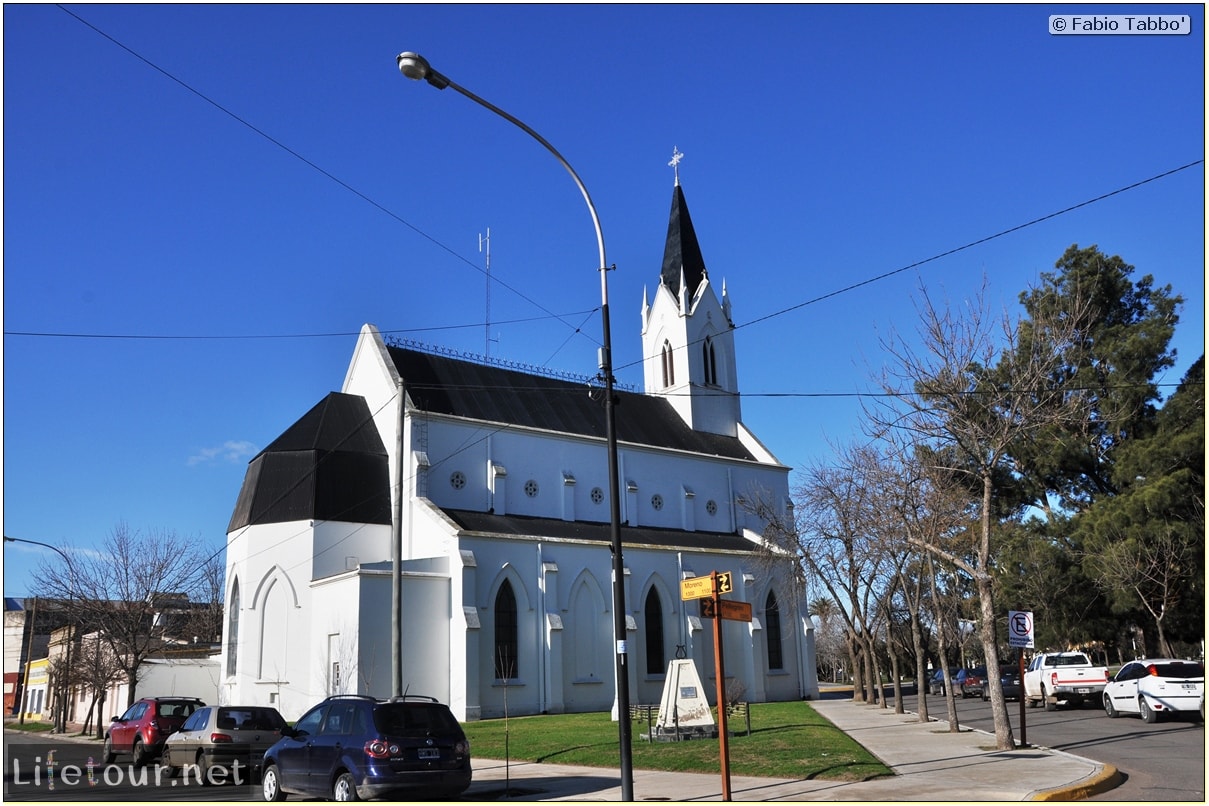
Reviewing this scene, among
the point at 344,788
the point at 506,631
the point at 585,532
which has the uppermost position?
the point at 585,532

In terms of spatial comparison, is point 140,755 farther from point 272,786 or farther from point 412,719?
point 412,719

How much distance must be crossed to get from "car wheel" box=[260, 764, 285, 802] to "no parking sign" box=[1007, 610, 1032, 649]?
1422 centimetres

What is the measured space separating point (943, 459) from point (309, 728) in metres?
19.5

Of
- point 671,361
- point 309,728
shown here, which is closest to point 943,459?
point 309,728

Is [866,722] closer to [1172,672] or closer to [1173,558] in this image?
[1172,672]

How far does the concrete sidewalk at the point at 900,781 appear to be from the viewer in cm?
1308

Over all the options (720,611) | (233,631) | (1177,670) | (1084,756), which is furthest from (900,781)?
(233,631)

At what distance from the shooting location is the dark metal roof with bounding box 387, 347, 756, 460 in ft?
144

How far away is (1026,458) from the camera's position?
147 feet

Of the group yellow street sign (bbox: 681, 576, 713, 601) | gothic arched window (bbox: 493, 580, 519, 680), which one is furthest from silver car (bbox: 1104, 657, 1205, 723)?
gothic arched window (bbox: 493, 580, 519, 680)

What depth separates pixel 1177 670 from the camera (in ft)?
81.1

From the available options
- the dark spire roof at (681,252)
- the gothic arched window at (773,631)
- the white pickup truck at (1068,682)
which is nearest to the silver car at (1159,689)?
the white pickup truck at (1068,682)

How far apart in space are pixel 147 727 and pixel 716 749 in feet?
43.0

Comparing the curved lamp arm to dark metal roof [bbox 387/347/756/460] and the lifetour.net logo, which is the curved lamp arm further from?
dark metal roof [bbox 387/347/756/460]
